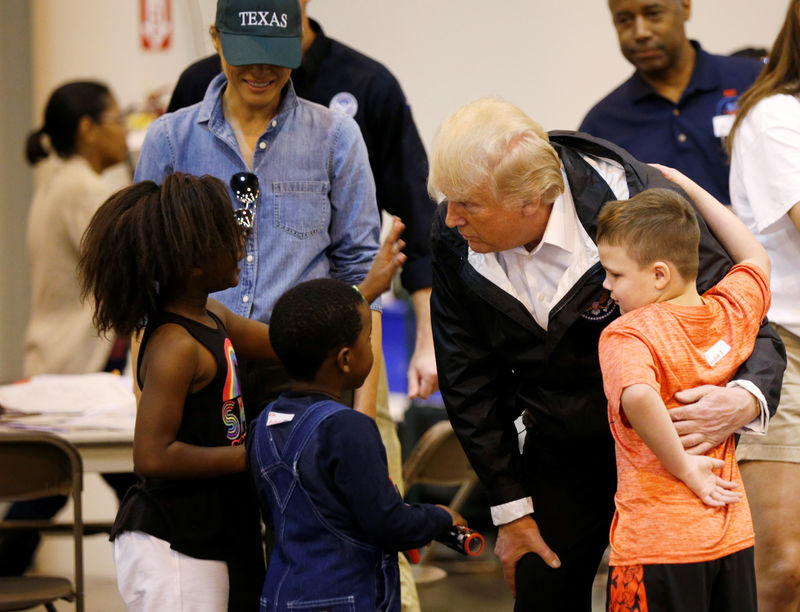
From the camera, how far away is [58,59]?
6457mm

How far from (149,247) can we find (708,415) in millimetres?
1188

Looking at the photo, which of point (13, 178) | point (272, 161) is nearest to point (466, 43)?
point (13, 178)

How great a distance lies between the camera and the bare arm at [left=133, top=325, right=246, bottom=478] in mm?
2164

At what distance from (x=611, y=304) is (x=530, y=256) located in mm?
209

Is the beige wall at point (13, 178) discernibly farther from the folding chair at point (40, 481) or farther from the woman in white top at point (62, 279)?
the folding chair at point (40, 481)

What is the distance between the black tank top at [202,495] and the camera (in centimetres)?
221

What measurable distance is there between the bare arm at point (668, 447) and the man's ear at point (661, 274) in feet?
0.73

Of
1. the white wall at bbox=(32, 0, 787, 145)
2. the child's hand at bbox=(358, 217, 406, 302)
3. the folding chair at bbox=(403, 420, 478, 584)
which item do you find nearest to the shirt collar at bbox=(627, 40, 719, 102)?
the folding chair at bbox=(403, 420, 478, 584)

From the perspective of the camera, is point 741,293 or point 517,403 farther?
point 517,403

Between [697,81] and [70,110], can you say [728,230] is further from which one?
[70,110]

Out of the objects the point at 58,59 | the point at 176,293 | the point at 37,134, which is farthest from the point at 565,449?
the point at 58,59

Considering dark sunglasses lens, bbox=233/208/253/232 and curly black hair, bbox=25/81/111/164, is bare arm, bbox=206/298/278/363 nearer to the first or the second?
dark sunglasses lens, bbox=233/208/253/232

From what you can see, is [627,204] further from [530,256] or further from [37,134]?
[37,134]

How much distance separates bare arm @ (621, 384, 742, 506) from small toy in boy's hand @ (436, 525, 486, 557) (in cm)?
43
